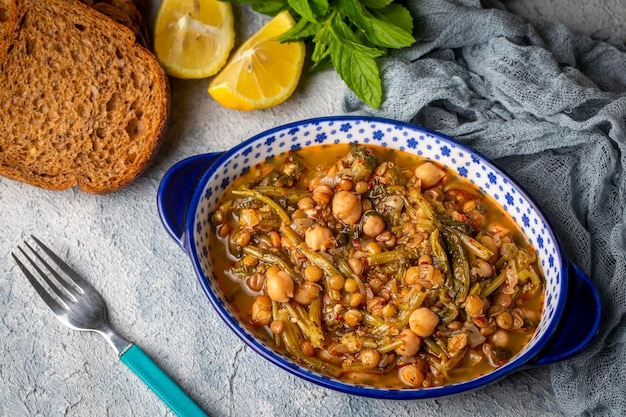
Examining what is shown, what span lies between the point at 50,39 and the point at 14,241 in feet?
3.74

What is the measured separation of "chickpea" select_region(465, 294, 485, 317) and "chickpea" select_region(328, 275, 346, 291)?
0.56 meters

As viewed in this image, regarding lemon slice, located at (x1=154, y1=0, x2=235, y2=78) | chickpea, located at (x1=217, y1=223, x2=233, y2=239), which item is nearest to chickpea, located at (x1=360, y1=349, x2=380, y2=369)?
chickpea, located at (x1=217, y1=223, x2=233, y2=239)

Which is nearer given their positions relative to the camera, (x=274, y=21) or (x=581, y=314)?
(x=581, y=314)

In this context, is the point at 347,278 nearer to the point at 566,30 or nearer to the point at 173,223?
the point at 173,223

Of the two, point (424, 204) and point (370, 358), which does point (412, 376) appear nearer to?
point (370, 358)

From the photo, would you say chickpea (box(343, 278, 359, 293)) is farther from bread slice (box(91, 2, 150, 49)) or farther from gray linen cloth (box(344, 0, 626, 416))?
bread slice (box(91, 2, 150, 49))

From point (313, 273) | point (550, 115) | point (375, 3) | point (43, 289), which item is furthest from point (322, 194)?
point (43, 289)

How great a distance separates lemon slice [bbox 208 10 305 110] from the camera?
3.98 meters

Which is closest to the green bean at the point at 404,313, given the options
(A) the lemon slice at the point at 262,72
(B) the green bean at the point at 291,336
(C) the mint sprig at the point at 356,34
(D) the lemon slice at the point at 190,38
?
(B) the green bean at the point at 291,336

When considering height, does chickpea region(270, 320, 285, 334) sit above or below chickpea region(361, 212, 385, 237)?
below

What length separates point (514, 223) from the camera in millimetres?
3561

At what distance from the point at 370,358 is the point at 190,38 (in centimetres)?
213

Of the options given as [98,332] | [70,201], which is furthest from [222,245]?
[70,201]

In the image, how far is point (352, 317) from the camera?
10.5ft
